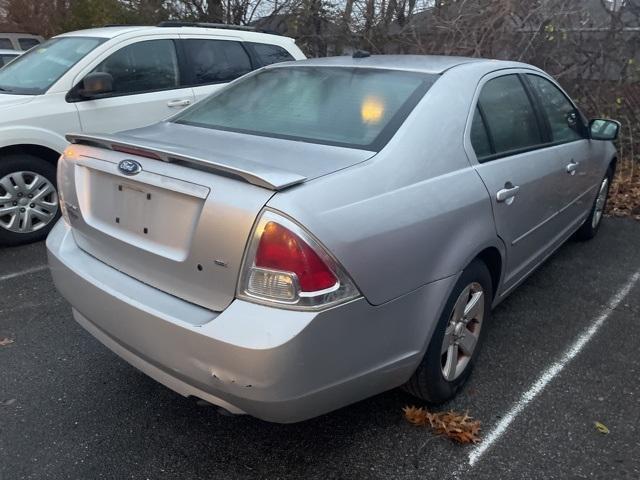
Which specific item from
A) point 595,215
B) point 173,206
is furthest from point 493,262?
point 595,215

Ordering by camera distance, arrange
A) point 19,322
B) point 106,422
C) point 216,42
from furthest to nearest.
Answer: point 216,42
point 19,322
point 106,422

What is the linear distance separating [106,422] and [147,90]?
3667 mm

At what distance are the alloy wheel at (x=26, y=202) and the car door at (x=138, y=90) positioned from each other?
0.60 meters

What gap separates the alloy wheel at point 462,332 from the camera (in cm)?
274

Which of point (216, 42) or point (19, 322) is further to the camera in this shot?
point (216, 42)

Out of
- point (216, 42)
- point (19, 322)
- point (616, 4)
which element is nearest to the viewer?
point (19, 322)

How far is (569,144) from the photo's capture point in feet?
13.2

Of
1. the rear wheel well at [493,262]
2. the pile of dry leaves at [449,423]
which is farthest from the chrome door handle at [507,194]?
the pile of dry leaves at [449,423]

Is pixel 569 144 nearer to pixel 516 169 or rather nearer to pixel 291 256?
pixel 516 169

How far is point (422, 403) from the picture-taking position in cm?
A: 286

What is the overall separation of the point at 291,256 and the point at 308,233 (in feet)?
0.31

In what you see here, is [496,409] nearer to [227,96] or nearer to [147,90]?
[227,96]

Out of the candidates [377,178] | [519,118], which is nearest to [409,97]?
[377,178]

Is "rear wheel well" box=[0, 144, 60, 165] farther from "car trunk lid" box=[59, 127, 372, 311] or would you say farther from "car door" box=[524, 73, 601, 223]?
"car door" box=[524, 73, 601, 223]
